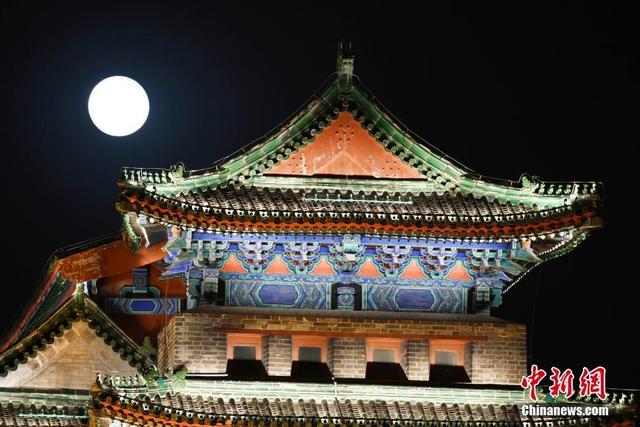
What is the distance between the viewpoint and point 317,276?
115 ft

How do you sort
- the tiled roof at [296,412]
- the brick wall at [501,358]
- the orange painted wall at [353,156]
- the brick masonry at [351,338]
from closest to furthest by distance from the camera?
1. the tiled roof at [296,412]
2. the brick masonry at [351,338]
3. the brick wall at [501,358]
4. the orange painted wall at [353,156]

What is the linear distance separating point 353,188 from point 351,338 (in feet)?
10.9

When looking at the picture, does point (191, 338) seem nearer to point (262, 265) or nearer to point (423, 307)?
point (262, 265)

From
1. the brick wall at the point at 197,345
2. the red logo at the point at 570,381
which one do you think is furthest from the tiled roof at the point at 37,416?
the red logo at the point at 570,381

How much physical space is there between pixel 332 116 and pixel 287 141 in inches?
45.9

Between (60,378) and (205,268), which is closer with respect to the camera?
(205,268)

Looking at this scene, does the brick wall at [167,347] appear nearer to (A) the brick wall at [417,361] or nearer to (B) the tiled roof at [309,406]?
(B) the tiled roof at [309,406]

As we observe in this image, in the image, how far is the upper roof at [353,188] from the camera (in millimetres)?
33469

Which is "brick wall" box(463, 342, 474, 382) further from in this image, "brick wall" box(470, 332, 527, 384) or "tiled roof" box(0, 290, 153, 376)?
"tiled roof" box(0, 290, 153, 376)

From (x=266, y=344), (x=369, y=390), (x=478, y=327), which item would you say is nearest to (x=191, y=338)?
(x=266, y=344)

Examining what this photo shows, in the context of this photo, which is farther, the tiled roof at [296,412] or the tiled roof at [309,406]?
the tiled roof at [309,406]

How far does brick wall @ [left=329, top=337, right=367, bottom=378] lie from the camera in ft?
112

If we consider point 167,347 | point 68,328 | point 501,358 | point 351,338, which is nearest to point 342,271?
point 351,338

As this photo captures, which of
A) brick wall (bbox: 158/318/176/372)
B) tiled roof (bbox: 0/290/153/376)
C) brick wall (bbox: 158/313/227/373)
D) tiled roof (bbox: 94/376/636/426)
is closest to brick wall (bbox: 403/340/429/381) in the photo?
tiled roof (bbox: 94/376/636/426)
